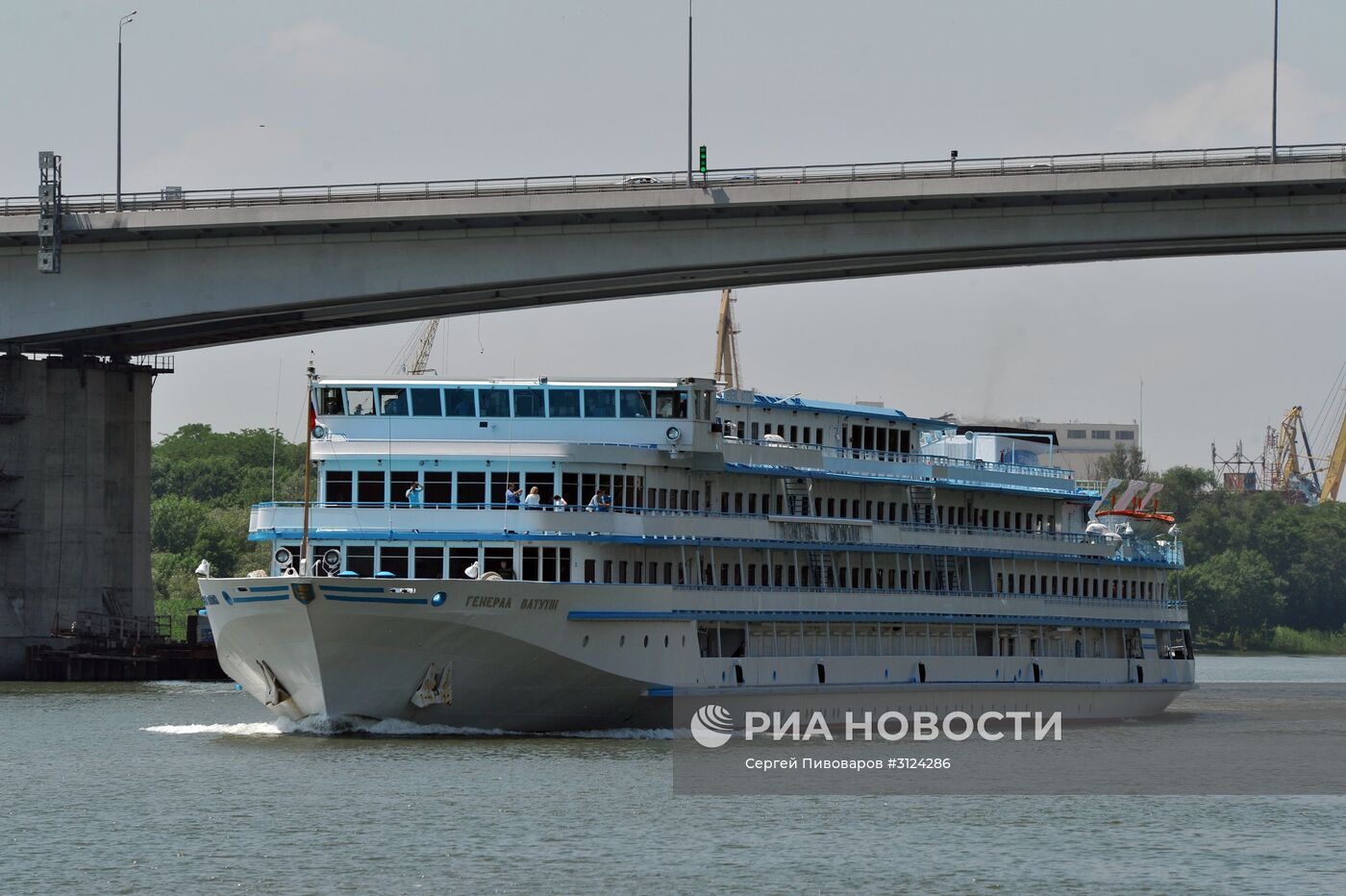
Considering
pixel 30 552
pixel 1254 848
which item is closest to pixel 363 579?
pixel 1254 848

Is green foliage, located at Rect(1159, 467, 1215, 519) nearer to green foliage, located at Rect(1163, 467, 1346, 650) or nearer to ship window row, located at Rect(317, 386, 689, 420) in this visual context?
green foliage, located at Rect(1163, 467, 1346, 650)

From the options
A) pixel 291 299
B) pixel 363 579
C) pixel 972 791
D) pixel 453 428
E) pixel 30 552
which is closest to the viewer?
pixel 972 791

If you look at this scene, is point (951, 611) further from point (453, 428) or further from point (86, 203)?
point (86, 203)

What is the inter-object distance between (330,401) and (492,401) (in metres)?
3.73

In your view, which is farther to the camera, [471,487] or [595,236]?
[595,236]

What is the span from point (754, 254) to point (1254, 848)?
3632 centimetres

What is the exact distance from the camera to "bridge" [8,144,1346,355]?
67500mm

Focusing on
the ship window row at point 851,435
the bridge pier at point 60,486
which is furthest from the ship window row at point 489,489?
the bridge pier at point 60,486

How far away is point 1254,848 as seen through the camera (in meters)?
37.9

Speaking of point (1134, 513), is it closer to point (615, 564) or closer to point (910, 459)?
point (910, 459)

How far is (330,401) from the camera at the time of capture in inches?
2098

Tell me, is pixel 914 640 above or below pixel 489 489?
below

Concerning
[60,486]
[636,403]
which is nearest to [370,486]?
[636,403]

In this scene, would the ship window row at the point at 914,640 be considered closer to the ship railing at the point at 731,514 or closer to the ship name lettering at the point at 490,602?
the ship railing at the point at 731,514
